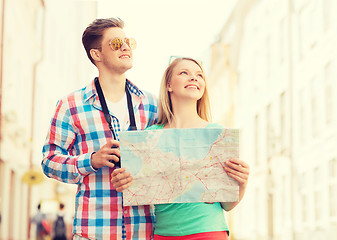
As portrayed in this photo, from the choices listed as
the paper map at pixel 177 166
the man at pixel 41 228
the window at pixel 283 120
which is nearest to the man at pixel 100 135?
the paper map at pixel 177 166

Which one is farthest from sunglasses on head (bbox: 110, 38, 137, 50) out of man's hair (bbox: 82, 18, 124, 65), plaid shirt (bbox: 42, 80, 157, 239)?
plaid shirt (bbox: 42, 80, 157, 239)

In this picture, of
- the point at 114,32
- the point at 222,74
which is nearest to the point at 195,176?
the point at 114,32

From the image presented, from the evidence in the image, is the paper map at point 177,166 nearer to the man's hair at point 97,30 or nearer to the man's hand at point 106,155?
the man's hand at point 106,155

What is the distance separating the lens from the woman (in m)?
2.90

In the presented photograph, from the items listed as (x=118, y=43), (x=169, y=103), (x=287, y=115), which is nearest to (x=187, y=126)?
(x=169, y=103)

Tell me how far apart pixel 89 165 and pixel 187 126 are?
1.68 ft

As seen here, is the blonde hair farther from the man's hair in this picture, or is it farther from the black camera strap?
the man's hair

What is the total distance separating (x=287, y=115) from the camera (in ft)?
68.3

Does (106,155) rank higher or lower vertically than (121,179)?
higher

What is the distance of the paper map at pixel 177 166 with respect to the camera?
2918mm

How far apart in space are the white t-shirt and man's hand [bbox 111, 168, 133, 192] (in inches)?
13.2

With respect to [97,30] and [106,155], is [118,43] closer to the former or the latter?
[97,30]

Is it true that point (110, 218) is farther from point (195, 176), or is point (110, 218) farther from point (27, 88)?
point (27, 88)

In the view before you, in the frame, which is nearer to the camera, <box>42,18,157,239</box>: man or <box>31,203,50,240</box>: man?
<box>42,18,157,239</box>: man
